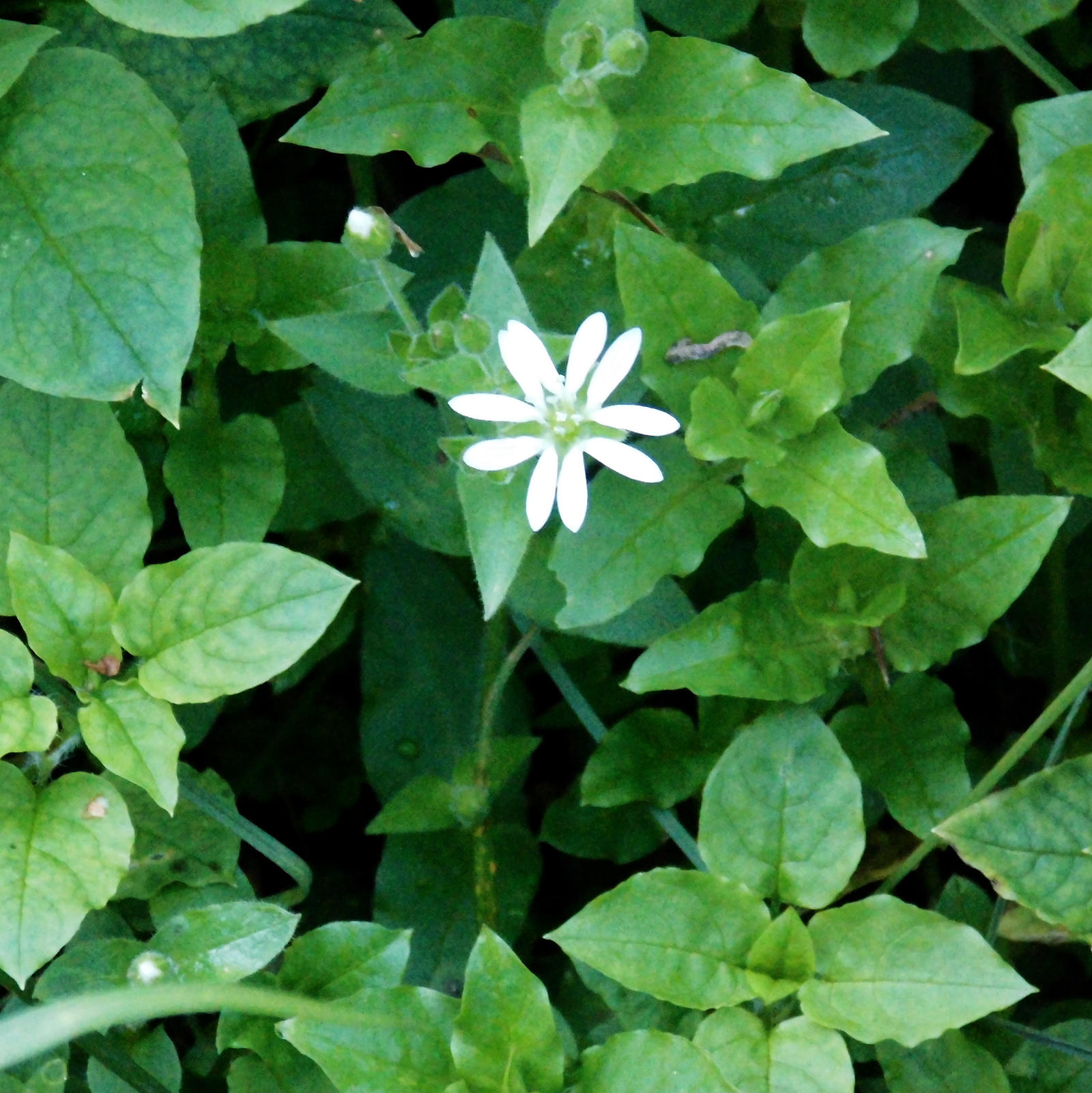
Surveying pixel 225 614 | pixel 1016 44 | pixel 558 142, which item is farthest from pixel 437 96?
pixel 1016 44

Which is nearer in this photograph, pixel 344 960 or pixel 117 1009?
pixel 117 1009

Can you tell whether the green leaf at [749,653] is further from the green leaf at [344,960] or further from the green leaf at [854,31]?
the green leaf at [854,31]

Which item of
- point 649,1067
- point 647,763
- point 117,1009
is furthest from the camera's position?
point 647,763

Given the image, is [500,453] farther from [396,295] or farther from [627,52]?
[627,52]

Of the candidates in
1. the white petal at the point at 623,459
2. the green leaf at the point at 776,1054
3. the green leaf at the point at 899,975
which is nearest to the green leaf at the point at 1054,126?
the white petal at the point at 623,459

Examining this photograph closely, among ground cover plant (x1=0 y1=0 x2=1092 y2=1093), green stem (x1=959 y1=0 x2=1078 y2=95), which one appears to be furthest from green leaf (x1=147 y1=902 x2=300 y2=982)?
green stem (x1=959 y1=0 x2=1078 y2=95)

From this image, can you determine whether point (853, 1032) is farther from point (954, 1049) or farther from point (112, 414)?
point (112, 414)

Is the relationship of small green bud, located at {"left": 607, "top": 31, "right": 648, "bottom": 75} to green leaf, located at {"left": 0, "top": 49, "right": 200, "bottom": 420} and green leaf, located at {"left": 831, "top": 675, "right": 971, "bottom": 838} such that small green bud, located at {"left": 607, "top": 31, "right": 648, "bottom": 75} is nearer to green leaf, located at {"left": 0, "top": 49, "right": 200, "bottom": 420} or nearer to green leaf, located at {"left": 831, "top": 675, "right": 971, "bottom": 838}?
green leaf, located at {"left": 0, "top": 49, "right": 200, "bottom": 420}

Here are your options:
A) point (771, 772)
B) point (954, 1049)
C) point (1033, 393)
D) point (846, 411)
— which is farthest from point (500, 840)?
point (1033, 393)
